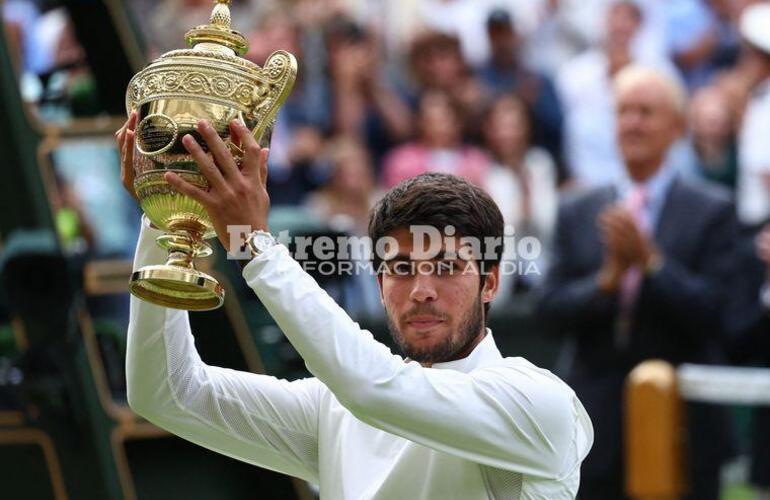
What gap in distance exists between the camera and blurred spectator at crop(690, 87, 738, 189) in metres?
8.43

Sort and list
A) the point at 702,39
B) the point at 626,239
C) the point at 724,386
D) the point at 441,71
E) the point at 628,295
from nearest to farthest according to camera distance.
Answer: the point at 724,386
the point at 626,239
the point at 628,295
the point at 702,39
the point at 441,71

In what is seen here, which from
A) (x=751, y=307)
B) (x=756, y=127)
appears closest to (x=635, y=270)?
(x=751, y=307)

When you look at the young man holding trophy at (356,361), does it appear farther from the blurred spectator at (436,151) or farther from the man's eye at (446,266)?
the blurred spectator at (436,151)

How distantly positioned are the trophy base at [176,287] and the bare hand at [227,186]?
0.17 metres

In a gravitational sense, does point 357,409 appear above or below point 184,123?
below

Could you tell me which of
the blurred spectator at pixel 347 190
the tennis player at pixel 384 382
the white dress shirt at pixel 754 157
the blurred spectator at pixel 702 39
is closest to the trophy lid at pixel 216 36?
the tennis player at pixel 384 382

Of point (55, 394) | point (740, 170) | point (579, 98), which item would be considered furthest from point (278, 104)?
point (579, 98)

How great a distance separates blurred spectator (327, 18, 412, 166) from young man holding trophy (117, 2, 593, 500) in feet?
19.9

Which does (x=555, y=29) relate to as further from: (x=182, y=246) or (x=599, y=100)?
(x=182, y=246)

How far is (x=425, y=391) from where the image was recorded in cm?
321

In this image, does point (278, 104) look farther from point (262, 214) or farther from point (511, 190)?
point (511, 190)


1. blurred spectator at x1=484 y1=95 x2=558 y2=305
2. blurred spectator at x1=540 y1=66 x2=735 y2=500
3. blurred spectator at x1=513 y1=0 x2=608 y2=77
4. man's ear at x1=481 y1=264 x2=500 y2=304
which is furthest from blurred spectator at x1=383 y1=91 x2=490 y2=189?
man's ear at x1=481 y1=264 x2=500 y2=304

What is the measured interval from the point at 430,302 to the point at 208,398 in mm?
589

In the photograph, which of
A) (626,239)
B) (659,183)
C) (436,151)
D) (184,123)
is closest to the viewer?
(184,123)
